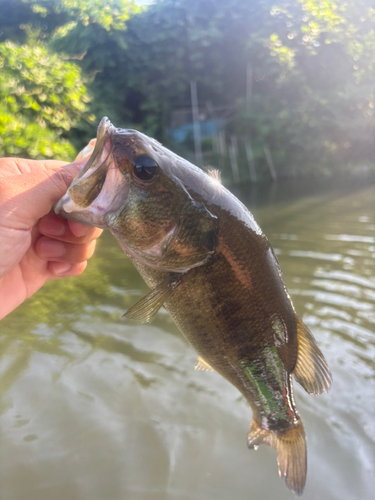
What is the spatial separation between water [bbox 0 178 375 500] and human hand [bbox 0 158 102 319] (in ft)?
3.34

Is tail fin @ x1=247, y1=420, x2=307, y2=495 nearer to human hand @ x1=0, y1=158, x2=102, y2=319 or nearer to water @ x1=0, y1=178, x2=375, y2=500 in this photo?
water @ x1=0, y1=178, x2=375, y2=500

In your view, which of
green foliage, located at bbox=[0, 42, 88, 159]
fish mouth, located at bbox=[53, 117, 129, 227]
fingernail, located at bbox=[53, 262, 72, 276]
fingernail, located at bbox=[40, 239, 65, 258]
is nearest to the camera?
fish mouth, located at bbox=[53, 117, 129, 227]

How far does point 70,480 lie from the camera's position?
7.27 feet

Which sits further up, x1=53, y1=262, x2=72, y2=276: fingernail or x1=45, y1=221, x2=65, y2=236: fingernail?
x1=45, y1=221, x2=65, y2=236: fingernail

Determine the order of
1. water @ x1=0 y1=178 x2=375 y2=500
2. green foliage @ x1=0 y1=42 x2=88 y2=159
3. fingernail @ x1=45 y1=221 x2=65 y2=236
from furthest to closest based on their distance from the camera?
green foliage @ x1=0 y1=42 x2=88 y2=159
water @ x1=0 y1=178 x2=375 y2=500
fingernail @ x1=45 y1=221 x2=65 y2=236

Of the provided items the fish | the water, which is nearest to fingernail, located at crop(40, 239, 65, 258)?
the fish

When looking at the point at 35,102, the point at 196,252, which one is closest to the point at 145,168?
the point at 196,252

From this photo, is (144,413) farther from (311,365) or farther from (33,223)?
(33,223)

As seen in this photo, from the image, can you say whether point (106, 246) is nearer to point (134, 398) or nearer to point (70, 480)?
point (134, 398)

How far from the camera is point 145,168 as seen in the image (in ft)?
4.92

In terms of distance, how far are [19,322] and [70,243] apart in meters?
2.31

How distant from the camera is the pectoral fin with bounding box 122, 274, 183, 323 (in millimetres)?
1533

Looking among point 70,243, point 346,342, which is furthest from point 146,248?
point 346,342

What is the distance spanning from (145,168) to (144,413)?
2.12 m
